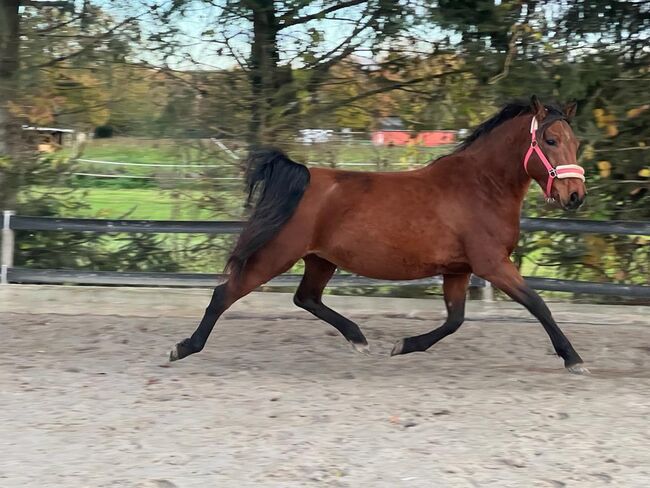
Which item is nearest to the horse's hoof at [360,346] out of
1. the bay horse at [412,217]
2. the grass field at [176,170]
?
the bay horse at [412,217]

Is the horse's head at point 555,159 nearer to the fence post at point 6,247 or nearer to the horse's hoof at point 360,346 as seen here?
the horse's hoof at point 360,346

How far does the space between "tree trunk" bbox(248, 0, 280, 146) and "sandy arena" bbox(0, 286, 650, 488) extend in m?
1.84

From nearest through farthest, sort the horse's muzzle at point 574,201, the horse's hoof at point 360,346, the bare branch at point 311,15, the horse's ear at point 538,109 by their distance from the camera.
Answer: the horse's muzzle at point 574,201 → the horse's ear at point 538,109 → the horse's hoof at point 360,346 → the bare branch at point 311,15

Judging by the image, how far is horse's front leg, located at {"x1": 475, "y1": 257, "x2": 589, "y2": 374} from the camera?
5.04 meters

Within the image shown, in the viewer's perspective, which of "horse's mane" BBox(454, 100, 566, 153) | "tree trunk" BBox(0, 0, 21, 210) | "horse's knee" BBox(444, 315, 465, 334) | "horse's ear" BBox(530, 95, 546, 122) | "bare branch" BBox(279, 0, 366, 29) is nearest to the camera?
"horse's ear" BBox(530, 95, 546, 122)

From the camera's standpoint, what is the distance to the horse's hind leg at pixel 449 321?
5512mm

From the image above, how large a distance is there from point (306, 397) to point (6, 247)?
13.9 feet

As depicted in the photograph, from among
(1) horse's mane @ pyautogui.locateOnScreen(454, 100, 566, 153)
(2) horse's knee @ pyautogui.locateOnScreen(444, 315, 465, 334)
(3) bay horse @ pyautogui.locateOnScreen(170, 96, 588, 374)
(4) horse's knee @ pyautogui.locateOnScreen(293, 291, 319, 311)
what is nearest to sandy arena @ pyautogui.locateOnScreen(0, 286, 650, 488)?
(2) horse's knee @ pyautogui.locateOnScreen(444, 315, 465, 334)

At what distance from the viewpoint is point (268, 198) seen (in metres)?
5.28

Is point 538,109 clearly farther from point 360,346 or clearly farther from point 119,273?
point 119,273

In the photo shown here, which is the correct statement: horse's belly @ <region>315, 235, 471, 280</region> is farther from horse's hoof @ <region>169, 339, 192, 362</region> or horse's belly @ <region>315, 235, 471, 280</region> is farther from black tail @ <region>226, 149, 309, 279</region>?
horse's hoof @ <region>169, 339, 192, 362</region>

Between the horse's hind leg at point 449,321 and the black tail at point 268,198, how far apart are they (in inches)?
49.4

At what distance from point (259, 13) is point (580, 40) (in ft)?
10.7

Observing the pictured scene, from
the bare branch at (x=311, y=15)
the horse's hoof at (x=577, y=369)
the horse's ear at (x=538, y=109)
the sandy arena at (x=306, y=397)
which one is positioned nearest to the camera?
the sandy arena at (x=306, y=397)
